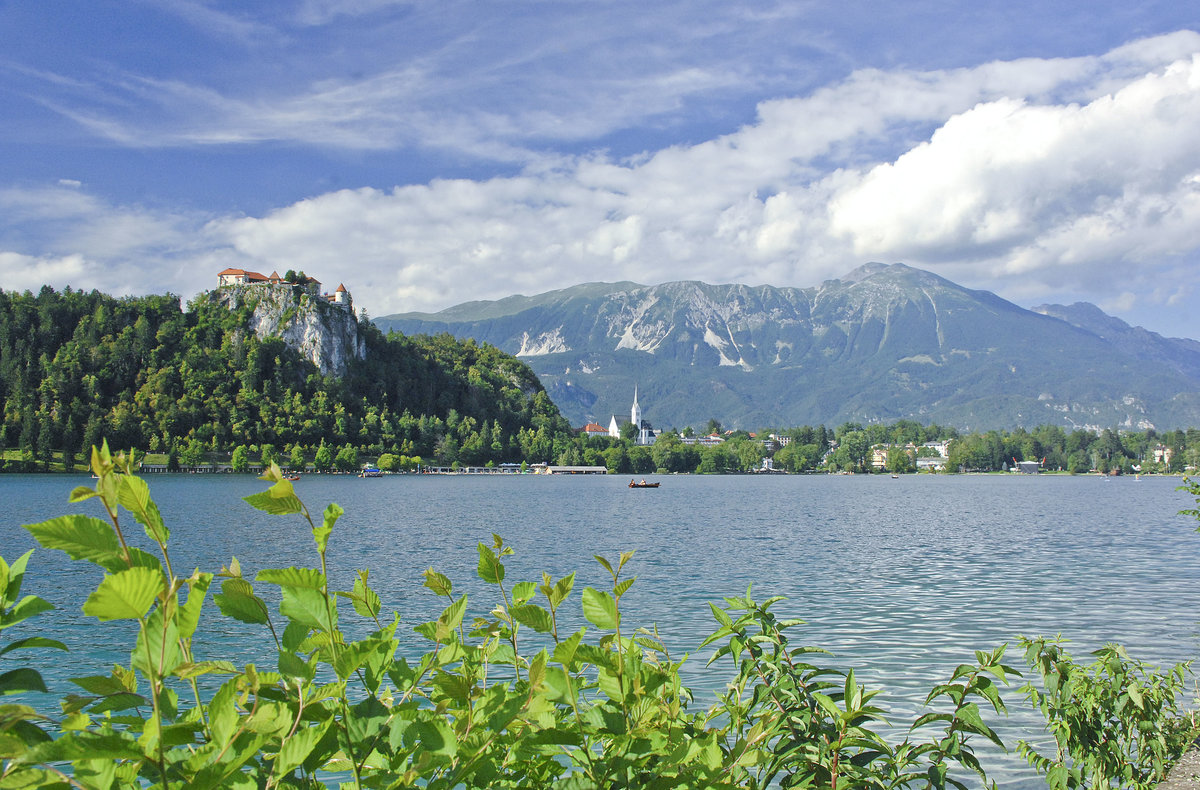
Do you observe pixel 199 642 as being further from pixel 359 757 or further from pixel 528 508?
pixel 528 508

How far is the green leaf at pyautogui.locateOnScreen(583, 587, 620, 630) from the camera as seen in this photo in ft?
5.49

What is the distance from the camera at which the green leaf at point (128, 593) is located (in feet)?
3.29

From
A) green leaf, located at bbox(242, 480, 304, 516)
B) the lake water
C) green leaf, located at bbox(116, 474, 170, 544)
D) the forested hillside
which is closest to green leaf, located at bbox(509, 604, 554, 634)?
green leaf, located at bbox(242, 480, 304, 516)

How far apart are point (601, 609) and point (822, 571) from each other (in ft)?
89.8

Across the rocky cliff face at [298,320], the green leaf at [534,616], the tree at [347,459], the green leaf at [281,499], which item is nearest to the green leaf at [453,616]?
the green leaf at [534,616]

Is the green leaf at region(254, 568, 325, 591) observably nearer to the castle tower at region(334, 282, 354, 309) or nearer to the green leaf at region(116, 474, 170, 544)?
the green leaf at region(116, 474, 170, 544)

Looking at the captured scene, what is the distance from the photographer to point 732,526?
155 feet

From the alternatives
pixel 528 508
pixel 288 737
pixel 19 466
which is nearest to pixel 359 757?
pixel 288 737

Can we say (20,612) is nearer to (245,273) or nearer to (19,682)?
(19,682)

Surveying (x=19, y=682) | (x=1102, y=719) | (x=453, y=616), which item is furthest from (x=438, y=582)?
(x=1102, y=719)

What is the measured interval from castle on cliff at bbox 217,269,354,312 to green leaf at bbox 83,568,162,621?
189301 mm

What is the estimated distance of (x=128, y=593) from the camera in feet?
3.34

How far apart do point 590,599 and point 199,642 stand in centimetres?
1620

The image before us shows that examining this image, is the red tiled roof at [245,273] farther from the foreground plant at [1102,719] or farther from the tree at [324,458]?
the foreground plant at [1102,719]
